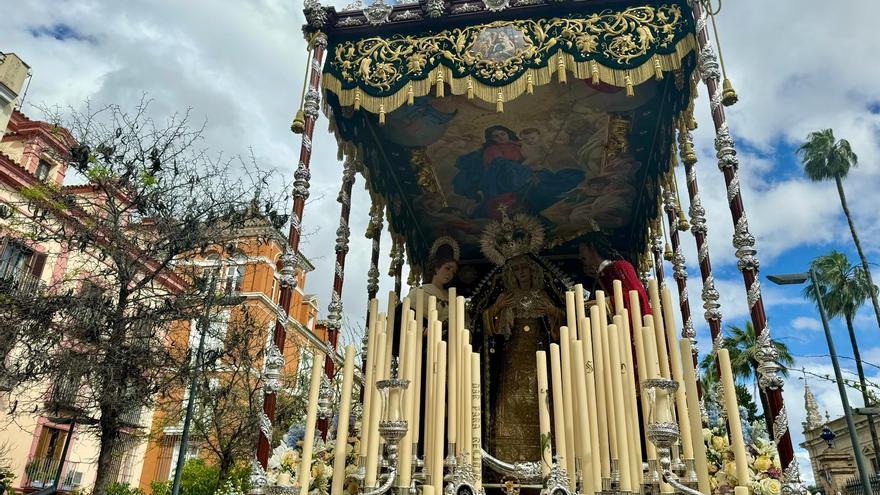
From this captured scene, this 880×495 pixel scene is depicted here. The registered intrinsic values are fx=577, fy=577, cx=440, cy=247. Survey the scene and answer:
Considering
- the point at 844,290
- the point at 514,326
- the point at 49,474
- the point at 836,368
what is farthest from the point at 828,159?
the point at 49,474

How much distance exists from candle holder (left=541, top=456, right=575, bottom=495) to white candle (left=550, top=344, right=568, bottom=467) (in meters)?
0.09

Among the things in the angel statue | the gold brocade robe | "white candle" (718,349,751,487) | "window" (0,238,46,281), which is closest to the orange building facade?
"window" (0,238,46,281)

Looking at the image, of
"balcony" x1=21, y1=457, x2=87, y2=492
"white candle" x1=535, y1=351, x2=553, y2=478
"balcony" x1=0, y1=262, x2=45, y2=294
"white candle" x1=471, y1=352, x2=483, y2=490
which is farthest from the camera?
"balcony" x1=21, y1=457, x2=87, y2=492

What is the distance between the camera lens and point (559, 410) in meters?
4.63

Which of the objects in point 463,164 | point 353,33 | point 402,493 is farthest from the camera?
point 463,164

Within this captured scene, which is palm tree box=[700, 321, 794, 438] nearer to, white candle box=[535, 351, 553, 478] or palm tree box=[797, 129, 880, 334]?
palm tree box=[797, 129, 880, 334]

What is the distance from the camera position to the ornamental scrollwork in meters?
6.33

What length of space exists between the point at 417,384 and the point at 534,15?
448cm

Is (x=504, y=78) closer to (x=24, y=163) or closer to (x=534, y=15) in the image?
(x=534, y=15)

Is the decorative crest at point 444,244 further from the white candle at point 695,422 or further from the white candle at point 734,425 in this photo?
the white candle at point 734,425

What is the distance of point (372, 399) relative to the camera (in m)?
5.07

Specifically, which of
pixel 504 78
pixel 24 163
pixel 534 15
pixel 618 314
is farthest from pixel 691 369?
pixel 24 163

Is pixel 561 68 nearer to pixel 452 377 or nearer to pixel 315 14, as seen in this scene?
pixel 315 14

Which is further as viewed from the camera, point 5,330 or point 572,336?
point 5,330
